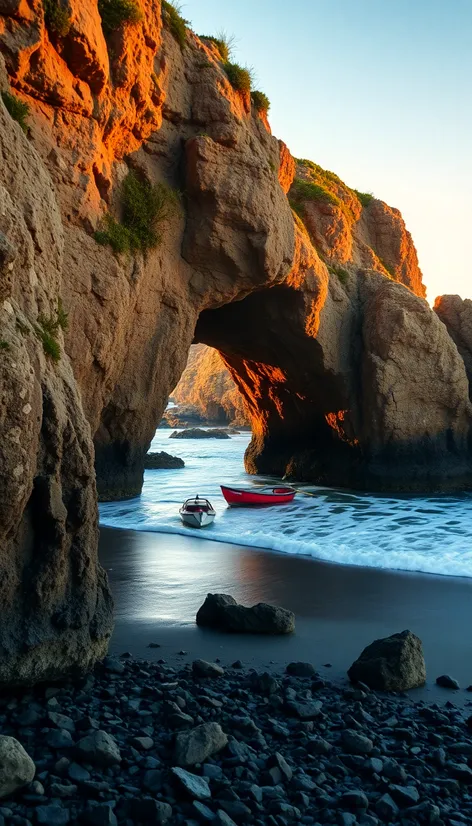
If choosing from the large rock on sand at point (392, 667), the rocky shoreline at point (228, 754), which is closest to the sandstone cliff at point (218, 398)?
the large rock on sand at point (392, 667)

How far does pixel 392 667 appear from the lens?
6477 millimetres

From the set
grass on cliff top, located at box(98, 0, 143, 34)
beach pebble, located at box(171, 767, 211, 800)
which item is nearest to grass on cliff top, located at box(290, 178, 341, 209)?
grass on cliff top, located at box(98, 0, 143, 34)

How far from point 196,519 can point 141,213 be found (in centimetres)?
770

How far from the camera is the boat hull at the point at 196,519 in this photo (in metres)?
16.2

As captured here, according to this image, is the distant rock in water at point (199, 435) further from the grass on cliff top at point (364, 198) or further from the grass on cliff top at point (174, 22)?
the grass on cliff top at point (174, 22)

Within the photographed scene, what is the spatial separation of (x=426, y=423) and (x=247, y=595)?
53.7ft

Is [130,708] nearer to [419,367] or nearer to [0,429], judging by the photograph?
[0,429]

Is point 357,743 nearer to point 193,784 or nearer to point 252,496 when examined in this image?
point 193,784

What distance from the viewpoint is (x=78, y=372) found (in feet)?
48.5

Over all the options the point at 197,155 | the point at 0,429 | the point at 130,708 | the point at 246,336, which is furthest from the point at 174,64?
the point at 130,708

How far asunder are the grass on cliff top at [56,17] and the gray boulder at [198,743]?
40.4 ft

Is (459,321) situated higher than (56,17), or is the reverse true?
(56,17)

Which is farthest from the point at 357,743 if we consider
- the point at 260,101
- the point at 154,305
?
the point at 260,101

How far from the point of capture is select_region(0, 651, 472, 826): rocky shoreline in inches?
162
